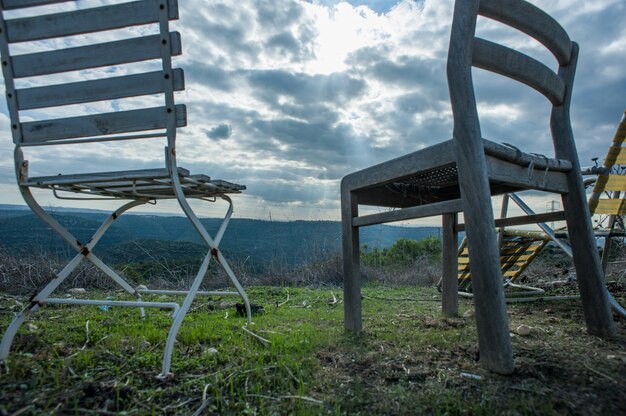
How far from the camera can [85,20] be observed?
Answer: 1500mm

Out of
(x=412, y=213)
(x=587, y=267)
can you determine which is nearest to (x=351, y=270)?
(x=412, y=213)

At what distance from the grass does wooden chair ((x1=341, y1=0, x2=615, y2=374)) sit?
18 cm

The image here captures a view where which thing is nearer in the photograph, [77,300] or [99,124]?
[99,124]

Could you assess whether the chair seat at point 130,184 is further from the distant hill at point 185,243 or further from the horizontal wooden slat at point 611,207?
the distant hill at point 185,243

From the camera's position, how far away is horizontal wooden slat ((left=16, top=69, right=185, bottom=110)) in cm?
144

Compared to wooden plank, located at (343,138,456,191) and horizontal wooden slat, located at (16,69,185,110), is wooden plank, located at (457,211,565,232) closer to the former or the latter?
wooden plank, located at (343,138,456,191)

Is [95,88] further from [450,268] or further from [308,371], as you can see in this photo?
[450,268]

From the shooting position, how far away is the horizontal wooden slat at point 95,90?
1.44 meters

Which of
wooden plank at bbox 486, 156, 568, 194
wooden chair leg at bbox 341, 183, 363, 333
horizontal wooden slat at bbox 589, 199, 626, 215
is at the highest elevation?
wooden plank at bbox 486, 156, 568, 194

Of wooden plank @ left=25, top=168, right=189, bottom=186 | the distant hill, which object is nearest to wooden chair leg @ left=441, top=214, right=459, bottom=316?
wooden plank @ left=25, top=168, right=189, bottom=186

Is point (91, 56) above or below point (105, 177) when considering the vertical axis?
above

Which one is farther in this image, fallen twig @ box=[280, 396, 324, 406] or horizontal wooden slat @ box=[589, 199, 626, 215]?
horizontal wooden slat @ box=[589, 199, 626, 215]

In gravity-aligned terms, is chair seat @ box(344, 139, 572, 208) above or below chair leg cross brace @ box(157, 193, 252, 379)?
above

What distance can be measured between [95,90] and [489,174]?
1.72 m
